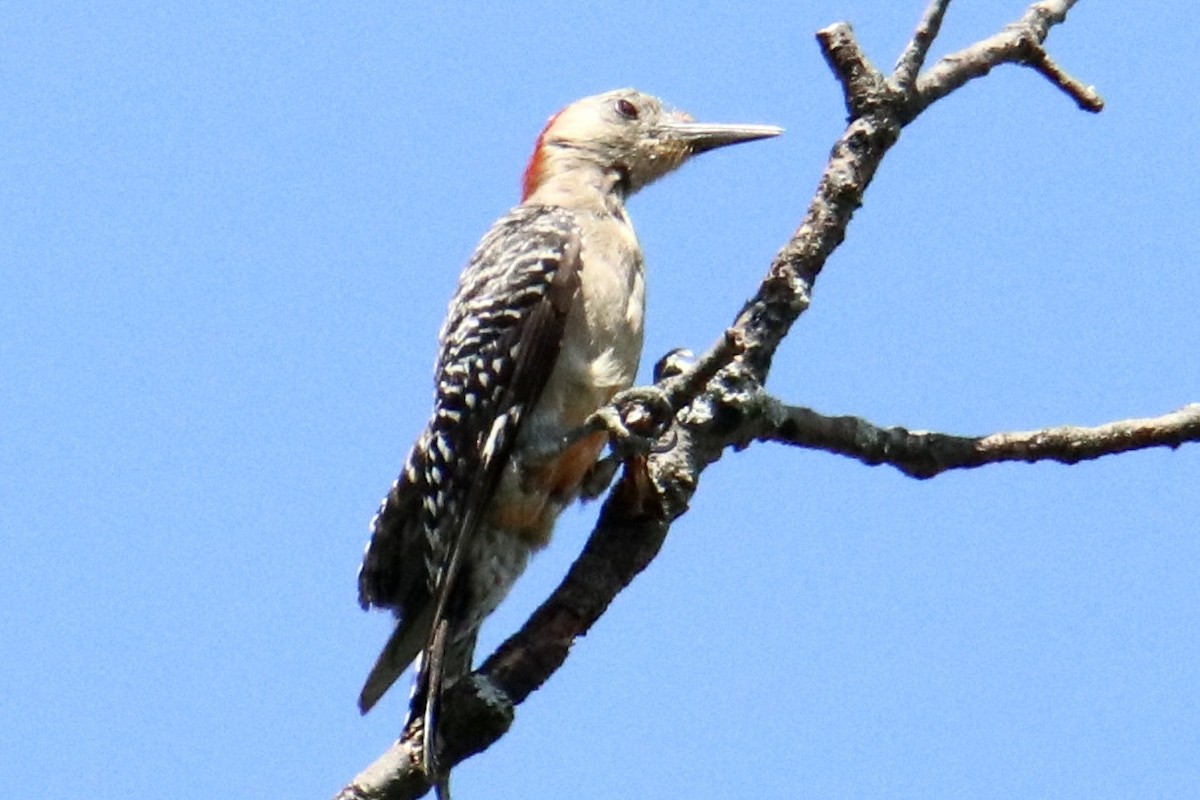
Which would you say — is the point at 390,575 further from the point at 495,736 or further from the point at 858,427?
the point at 858,427

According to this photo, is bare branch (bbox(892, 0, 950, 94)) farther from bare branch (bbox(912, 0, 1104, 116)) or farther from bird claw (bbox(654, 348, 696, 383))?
bird claw (bbox(654, 348, 696, 383))

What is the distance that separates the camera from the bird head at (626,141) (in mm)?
7223

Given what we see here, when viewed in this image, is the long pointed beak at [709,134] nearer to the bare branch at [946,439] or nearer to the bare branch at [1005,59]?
the bare branch at [1005,59]

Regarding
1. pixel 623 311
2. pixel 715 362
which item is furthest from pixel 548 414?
pixel 715 362

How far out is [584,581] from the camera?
14.6 feet

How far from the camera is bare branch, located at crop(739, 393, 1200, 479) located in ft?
14.5

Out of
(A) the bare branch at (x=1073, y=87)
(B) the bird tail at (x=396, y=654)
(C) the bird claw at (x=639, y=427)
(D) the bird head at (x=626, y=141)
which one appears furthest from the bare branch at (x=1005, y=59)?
(B) the bird tail at (x=396, y=654)

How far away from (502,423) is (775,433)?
1.35m

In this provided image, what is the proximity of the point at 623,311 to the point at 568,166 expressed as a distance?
55.2 inches

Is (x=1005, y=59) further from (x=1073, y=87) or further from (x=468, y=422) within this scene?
(x=468, y=422)

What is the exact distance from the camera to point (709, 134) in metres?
7.36

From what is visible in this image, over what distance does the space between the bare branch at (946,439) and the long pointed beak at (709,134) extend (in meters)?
2.92

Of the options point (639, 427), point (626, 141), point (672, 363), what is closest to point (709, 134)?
point (626, 141)

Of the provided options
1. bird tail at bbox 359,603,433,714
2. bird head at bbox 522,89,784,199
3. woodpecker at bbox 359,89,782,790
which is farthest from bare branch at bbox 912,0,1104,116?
bird tail at bbox 359,603,433,714
